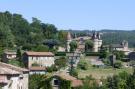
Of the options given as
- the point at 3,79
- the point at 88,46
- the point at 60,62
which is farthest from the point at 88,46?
the point at 3,79

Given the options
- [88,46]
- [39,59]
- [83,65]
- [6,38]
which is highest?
[6,38]

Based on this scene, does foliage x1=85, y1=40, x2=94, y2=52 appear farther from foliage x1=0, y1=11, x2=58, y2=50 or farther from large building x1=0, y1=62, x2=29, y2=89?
large building x1=0, y1=62, x2=29, y2=89

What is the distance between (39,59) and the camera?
94.9 m

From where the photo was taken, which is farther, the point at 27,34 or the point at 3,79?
the point at 27,34

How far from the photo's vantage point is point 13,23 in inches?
5655

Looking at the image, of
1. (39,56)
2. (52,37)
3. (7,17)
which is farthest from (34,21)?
(39,56)

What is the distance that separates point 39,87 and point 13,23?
311 ft

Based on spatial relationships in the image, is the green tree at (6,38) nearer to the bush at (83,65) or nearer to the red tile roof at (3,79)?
the bush at (83,65)

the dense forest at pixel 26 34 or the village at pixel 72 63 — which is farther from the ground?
the dense forest at pixel 26 34

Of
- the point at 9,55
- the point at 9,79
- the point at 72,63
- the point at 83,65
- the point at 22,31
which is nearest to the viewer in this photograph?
the point at 9,79

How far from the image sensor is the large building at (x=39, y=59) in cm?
9325

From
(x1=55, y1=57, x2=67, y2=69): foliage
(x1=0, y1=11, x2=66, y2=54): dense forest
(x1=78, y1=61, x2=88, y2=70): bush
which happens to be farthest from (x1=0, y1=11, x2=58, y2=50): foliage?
(x1=78, y1=61, x2=88, y2=70): bush

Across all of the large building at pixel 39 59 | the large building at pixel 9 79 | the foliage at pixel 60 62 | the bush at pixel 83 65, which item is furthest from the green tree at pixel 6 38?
the large building at pixel 9 79

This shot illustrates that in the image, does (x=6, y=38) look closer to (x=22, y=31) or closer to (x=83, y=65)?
(x=83, y=65)
